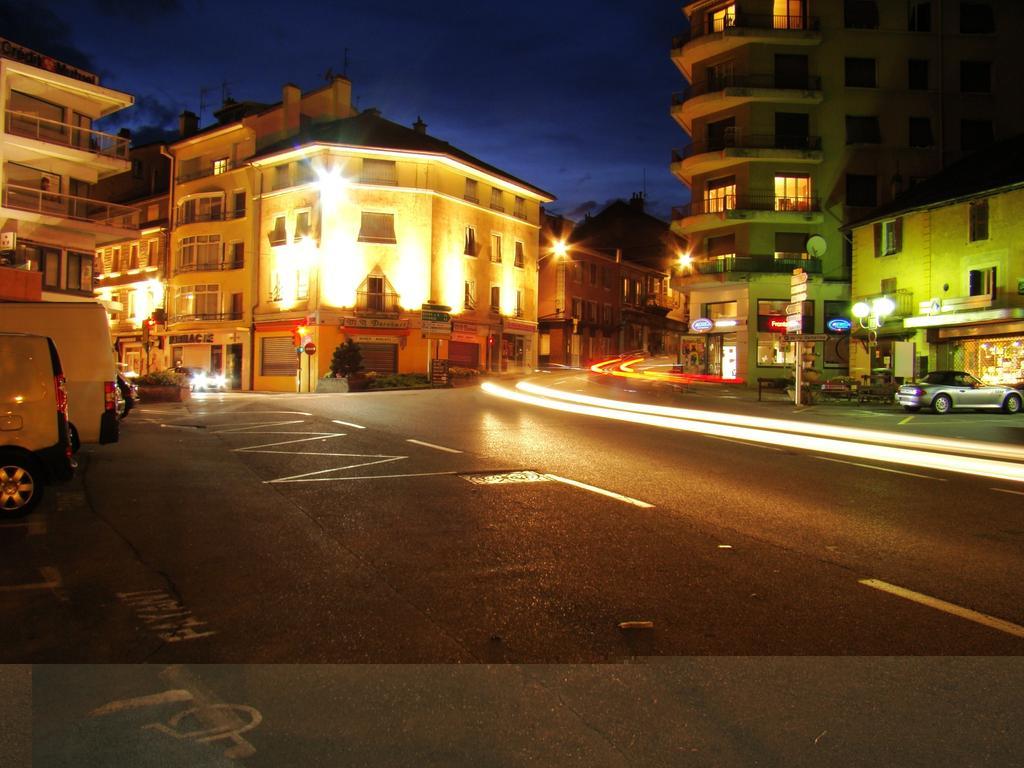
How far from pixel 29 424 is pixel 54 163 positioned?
100 feet

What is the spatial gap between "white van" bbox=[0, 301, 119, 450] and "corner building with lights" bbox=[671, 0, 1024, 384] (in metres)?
35.3

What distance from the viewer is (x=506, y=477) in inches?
384

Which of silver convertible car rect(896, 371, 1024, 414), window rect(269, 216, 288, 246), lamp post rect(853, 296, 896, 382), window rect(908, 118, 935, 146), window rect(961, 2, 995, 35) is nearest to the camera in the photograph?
silver convertible car rect(896, 371, 1024, 414)

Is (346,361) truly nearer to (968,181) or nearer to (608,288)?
(968,181)

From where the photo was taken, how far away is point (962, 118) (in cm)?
4084

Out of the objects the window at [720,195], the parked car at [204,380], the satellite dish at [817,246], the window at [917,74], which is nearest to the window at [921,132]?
the window at [917,74]

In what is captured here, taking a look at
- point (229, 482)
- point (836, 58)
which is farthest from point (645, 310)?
point (229, 482)

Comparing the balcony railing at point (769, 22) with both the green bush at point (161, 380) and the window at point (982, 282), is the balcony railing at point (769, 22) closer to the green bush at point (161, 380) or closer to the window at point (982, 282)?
the window at point (982, 282)

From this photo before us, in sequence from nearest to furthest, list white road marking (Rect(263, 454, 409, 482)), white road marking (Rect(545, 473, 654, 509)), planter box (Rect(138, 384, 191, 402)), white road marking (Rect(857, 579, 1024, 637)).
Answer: white road marking (Rect(857, 579, 1024, 637))
white road marking (Rect(545, 473, 654, 509))
white road marking (Rect(263, 454, 409, 482))
planter box (Rect(138, 384, 191, 402))

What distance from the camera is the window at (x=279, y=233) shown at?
45.5m

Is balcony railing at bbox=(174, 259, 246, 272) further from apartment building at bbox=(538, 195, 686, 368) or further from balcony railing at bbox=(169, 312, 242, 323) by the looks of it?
apartment building at bbox=(538, 195, 686, 368)

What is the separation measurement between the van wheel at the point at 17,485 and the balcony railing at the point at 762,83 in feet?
134

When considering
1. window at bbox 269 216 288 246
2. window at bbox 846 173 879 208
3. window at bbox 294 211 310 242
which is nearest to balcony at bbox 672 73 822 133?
window at bbox 846 173 879 208

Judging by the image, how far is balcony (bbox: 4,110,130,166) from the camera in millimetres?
30375
